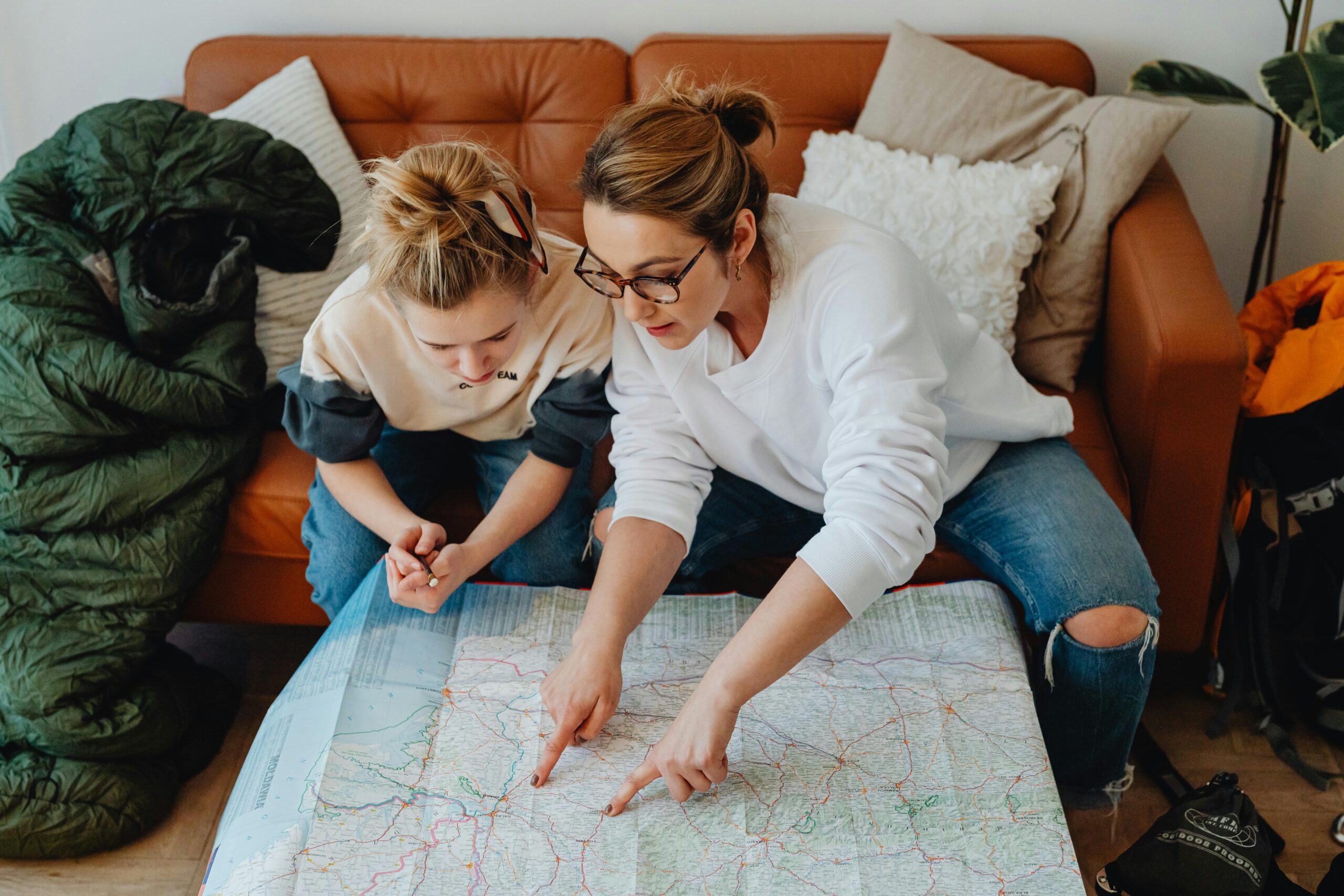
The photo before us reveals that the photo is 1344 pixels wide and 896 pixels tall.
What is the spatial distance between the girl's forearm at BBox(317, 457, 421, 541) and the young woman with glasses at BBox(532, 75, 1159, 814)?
281mm

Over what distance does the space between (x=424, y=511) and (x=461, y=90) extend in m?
0.85

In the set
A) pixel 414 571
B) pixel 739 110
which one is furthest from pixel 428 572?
pixel 739 110

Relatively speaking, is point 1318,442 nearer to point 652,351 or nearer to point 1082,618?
point 1082,618

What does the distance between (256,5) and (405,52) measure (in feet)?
1.28

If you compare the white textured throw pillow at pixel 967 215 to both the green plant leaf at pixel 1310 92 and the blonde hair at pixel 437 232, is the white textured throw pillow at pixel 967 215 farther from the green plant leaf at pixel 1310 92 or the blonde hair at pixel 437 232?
the blonde hair at pixel 437 232

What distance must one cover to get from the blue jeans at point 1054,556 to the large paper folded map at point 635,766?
0.09 metres

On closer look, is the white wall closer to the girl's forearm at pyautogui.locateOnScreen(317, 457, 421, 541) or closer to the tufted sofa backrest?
the tufted sofa backrest

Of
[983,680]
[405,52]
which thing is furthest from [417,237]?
[405,52]

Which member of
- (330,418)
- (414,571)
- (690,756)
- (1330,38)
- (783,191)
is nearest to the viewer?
(690,756)

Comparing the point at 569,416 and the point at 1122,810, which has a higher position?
the point at 569,416

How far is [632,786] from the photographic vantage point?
1.07m

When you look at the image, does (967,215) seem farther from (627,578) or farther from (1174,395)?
(627,578)

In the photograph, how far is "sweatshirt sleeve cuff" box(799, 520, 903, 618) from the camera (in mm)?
1088

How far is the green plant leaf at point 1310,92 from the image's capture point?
1535mm
